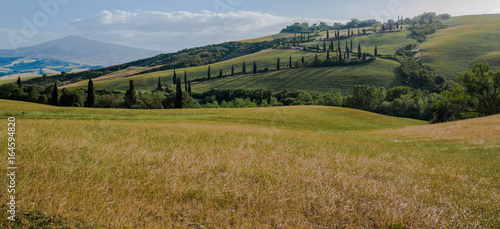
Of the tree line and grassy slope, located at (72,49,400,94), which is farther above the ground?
grassy slope, located at (72,49,400,94)

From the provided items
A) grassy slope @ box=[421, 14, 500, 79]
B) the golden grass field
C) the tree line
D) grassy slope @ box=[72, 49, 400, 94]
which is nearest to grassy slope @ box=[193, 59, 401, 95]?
grassy slope @ box=[72, 49, 400, 94]

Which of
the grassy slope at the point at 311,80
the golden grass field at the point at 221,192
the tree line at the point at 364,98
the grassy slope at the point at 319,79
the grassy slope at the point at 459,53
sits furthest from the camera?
the grassy slope at the point at 459,53

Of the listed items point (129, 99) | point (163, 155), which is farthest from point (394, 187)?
point (129, 99)

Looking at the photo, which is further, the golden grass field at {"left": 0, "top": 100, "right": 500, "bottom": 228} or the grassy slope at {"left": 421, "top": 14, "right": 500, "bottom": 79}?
the grassy slope at {"left": 421, "top": 14, "right": 500, "bottom": 79}

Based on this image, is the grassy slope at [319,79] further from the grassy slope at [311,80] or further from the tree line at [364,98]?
the tree line at [364,98]

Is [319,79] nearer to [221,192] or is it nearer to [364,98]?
[364,98]

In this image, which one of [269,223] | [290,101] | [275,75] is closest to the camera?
[269,223]

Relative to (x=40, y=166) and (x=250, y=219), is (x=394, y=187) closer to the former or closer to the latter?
(x=250, y=219)

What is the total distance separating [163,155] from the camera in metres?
7.75

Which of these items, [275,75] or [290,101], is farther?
[275,75]

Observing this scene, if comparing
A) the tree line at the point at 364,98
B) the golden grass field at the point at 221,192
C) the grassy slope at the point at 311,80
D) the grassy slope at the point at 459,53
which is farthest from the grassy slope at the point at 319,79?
the golden grass field at the point at 221,192

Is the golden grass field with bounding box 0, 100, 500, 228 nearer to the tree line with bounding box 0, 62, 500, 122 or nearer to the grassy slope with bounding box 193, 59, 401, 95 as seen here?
the tree line with bounding box 0, 62, 500, 122

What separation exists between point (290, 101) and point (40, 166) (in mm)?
123045

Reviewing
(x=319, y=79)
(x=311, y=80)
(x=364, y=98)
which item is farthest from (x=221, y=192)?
(x=319, y=79)
